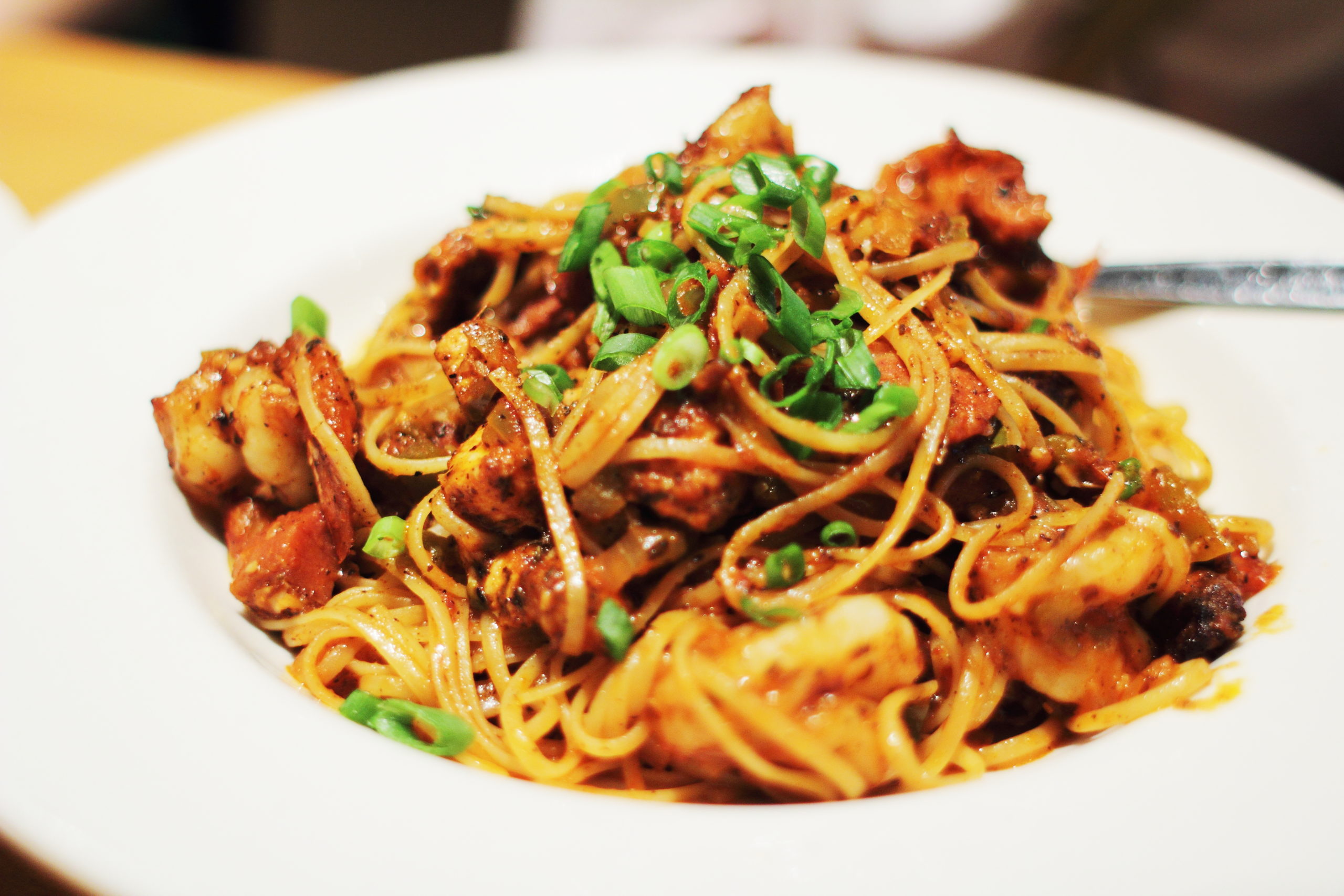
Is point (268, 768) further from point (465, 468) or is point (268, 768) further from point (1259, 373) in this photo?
point (1259, 373)

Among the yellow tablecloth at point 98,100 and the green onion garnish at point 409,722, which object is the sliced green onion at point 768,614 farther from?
the yellow tablecloth at point 98,100

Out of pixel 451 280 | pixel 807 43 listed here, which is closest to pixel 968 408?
pixel 451 280

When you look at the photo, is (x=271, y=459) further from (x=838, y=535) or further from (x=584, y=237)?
(x=838, y=535)

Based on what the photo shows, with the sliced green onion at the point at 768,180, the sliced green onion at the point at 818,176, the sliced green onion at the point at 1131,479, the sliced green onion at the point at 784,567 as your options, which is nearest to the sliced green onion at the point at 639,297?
the sliced green onion at the point at 768,180

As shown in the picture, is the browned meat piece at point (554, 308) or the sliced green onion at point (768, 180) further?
the browned meat piece at point (554, 308)

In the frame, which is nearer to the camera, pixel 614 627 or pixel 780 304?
pixel 614 627

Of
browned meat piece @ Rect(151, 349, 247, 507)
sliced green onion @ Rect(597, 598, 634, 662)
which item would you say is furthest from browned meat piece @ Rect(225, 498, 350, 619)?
sliced green onion @ Rect(597, 598, 634, 662)
